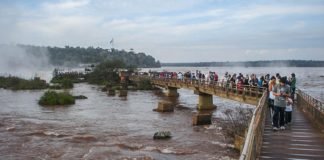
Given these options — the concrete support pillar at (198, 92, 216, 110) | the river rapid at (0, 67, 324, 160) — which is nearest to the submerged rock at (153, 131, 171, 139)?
the river rapid at (0, 67, 324, 160)

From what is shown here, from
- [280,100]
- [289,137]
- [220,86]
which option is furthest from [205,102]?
[289,137]

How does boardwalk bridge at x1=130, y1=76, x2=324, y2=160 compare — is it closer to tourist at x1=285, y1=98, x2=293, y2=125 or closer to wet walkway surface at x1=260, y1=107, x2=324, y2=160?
wet walkway surface at x1=260, y1=107, x2=324, y2=160

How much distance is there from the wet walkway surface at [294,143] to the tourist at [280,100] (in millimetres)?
403

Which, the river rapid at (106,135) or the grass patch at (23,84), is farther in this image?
the grass patch at (23,84)

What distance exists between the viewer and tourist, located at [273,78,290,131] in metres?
13.4

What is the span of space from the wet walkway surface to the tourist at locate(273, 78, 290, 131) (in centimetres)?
40

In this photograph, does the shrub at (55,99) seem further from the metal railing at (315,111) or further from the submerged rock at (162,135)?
the metal railing at (315,111)

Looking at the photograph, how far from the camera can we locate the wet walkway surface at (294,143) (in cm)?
1083

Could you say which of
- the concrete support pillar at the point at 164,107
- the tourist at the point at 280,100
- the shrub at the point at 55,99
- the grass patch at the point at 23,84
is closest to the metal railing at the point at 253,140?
the tourist at the point at 280,100

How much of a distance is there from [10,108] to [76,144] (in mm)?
20837

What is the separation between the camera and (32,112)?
37750 millimetres

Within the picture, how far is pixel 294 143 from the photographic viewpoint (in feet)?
40.5

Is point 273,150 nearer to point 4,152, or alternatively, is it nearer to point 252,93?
point 4,152

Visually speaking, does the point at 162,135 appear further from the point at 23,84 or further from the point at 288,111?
the point at 23,84
